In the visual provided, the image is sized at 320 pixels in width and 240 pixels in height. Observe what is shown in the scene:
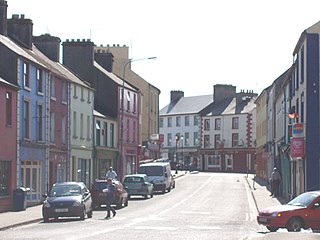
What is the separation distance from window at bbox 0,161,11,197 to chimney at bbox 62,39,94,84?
23.4 meters

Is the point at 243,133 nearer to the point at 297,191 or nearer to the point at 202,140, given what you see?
the point at 202,140

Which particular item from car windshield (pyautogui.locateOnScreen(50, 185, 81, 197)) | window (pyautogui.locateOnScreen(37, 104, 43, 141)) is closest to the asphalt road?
car windshield (pyautogui.locateOnScreen(50, 185, 81, 197))

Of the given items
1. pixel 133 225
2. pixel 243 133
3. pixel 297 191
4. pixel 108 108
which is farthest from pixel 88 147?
pixel 243 133

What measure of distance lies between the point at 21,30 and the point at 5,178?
37.0ft

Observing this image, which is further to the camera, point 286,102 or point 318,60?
point 286,102

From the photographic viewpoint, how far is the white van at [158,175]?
56594 millimetres

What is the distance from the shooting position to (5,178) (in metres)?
37.5

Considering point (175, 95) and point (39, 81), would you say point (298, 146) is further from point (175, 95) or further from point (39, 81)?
point (175, 95)

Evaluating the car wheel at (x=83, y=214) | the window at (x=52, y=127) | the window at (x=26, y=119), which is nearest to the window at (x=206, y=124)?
the window at (x=52, y=127)

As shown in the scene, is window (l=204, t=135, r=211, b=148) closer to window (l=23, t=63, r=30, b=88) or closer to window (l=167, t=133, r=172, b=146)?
window (l=167, t=133, r=172, b=146)

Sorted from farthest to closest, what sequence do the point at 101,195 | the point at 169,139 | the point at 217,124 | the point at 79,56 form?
the point at 169,139 → the point at 217,124 → the point at 79,56 → the point at 101,195

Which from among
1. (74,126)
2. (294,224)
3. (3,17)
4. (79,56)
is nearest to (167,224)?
(294,224)

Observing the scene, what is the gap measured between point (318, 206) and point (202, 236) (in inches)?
182

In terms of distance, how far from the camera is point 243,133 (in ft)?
362
